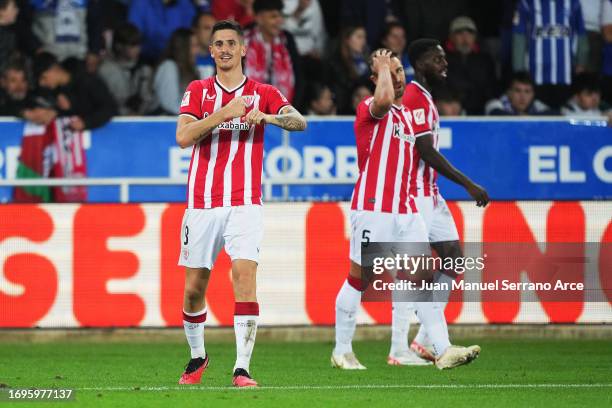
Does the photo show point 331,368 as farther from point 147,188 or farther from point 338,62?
point 338,62

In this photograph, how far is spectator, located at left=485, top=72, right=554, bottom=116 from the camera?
51.9 ft

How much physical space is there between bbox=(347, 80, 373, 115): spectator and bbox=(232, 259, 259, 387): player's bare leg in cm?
662

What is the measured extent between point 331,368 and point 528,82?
5806 mm

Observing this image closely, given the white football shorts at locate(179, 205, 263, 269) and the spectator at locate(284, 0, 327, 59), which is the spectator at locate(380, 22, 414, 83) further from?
the white football shorts at locate(179, 205, 263, 269)

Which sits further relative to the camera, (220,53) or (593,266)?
Answer: (593,266)

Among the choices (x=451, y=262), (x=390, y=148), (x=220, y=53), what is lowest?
(x=451, y=262)

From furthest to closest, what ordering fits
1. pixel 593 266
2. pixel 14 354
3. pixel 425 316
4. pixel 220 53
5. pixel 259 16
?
pixel 259 16 < pixel 593 266 < pixel 14 354 < pixel 425 316 < pixel 220 53

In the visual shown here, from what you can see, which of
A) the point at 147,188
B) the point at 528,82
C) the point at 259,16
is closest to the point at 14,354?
the point at 147,188

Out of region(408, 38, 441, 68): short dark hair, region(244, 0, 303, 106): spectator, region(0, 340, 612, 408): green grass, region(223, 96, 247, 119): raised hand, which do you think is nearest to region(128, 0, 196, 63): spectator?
region(244, 0, 303, 106): spectator

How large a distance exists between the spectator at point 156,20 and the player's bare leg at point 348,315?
607cm

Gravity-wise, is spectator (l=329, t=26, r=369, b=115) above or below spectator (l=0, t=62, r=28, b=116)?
above

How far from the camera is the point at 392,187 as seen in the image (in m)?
10.9

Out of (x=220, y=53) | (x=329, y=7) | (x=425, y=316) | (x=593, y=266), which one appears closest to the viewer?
(x=220, y=53)

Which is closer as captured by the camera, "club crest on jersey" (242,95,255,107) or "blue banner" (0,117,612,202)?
"club crest on jersey" (242,95,255,107)
